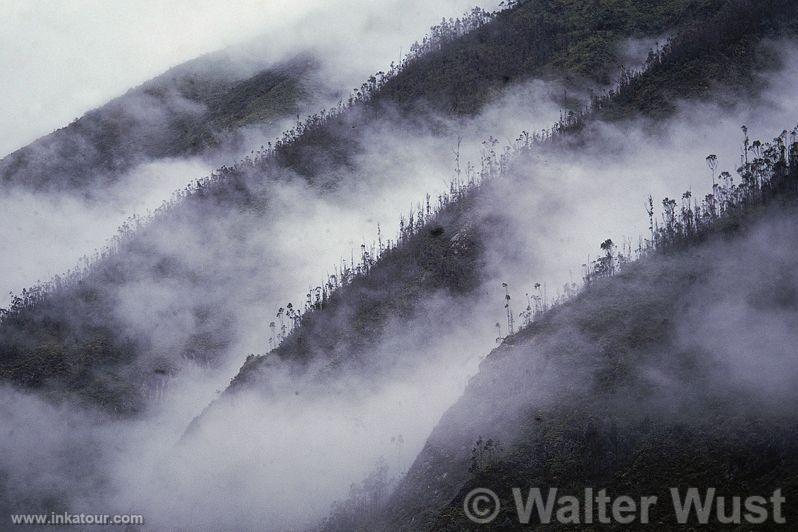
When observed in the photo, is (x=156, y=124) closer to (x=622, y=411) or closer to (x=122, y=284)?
(x=122, y=284)

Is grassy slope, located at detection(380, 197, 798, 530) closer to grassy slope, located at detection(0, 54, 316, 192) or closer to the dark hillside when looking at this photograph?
the dark hillside

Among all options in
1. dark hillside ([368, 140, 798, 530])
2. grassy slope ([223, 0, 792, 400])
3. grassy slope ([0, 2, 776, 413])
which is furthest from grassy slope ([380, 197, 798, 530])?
grassy slope ([0, 2, 776, 413])

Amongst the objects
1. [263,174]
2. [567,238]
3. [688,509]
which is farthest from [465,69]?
[688,509]

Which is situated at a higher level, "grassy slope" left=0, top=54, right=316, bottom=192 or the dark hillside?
"grassy slope" left=0, top=54, right=316, bottom=192

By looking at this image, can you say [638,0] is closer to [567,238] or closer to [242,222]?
[567,238]

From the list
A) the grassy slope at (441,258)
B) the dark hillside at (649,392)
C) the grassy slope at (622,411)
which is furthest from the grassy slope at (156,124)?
the dark hillside at (649,392)

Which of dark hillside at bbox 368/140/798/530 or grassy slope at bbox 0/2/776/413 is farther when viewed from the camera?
grassy slope at bbox 0/2/776/413

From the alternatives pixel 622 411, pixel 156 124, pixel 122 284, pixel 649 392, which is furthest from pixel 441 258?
pixel 156 124

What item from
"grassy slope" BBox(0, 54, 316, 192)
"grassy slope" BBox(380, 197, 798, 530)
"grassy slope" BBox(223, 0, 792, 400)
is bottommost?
"grassy slope" BBox(380, 197, 798, 530)
